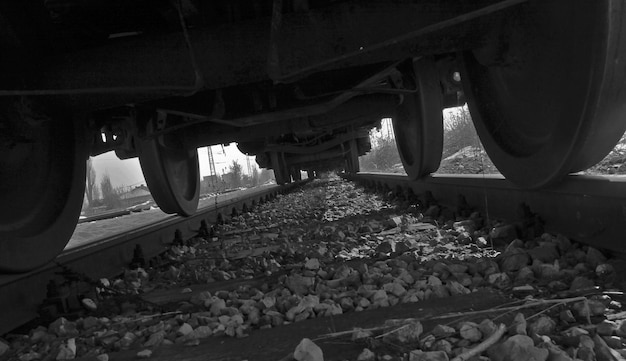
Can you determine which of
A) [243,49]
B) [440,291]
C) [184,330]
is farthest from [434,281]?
[243,49]

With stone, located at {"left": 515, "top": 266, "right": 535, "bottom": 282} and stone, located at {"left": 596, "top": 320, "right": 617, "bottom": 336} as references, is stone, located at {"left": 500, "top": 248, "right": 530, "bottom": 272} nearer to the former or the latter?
stone, located at {"left": 515, "top": 266, "right": 535, "bottom": 282}

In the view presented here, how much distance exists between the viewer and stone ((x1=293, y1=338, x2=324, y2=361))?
4.51ft

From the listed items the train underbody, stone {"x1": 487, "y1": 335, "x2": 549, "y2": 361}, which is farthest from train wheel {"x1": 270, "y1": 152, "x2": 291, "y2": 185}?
stone {"x1": 487, "y1": 335, "x2": 549, "y2": 361}

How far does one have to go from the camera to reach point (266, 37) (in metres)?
2.31

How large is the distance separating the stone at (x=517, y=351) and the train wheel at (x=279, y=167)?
934 cm

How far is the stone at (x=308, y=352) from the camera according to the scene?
1375 mm

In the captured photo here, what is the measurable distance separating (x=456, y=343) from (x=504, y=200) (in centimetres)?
172

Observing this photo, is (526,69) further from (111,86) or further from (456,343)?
(111,86)

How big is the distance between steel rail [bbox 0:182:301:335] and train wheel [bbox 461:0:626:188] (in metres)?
2.51

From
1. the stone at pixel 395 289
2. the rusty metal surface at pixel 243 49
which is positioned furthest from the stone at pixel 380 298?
the rusty metal surface at pixel 243 49

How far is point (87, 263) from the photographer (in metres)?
2.84

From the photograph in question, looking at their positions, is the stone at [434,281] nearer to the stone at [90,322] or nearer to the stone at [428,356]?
the stone at [428,356]

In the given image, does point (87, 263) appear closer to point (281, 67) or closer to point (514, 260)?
point (281, 67)

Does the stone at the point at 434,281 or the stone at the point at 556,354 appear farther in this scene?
the stone at the point at 434,281
